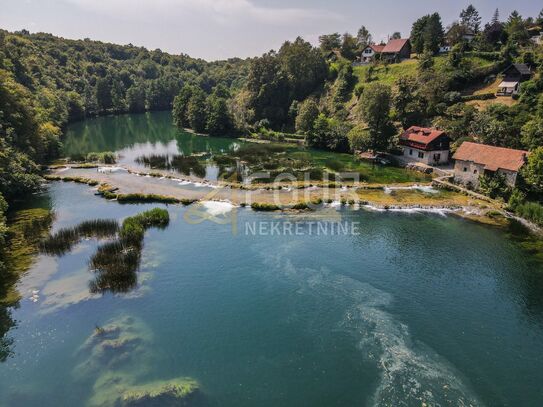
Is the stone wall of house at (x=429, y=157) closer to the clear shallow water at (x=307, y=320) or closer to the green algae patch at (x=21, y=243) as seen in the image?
the clear shallow water at (x=307, y=320)

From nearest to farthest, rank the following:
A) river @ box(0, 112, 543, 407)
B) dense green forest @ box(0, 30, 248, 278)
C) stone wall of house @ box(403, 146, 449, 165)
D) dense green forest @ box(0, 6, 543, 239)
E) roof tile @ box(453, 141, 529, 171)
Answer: river @ box(0, 112, 543, 407)
roof tile @ box(453, 141, 529, 171)
dense green forest @ box(0, 30, 248, 278)
dense green forest @ box(0, 6, 543, 239)
stone wall of house @ box(403, 146, 449, 165)

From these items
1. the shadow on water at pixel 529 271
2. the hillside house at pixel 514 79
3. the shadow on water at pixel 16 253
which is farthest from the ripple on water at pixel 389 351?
the hillside house at pixel 514 79

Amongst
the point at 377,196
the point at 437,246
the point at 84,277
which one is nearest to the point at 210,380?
the point at 84,277

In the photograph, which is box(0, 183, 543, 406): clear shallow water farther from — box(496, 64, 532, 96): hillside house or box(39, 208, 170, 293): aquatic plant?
box(496, 64, 532, 96): hillside house

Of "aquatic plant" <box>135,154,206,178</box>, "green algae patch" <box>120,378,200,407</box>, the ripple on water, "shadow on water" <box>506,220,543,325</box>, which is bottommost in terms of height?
"green algae patch" <box>120,378,200,407</box>

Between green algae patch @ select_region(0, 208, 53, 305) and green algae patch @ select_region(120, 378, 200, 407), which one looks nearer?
green algae patch @ select_region(120, 378, 200, 407)

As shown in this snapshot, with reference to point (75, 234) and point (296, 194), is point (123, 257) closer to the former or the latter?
point (75, 234)

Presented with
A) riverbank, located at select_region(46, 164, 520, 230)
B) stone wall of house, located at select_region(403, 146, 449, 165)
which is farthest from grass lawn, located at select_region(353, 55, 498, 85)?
riverbank, located at select_region(46, 164, 520, 230)

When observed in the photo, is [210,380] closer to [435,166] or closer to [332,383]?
[332,383]
